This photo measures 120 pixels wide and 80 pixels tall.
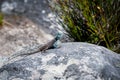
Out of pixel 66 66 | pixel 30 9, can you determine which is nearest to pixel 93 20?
pixel 66 66

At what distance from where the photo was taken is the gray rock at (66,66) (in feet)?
11.4

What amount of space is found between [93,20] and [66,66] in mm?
1364

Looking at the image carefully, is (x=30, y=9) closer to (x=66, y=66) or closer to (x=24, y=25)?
(x=24, y=25)

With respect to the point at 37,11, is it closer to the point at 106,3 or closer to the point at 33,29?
the point at 33,29

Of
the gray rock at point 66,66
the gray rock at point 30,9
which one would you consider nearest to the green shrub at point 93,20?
the gray rock at point 66,66

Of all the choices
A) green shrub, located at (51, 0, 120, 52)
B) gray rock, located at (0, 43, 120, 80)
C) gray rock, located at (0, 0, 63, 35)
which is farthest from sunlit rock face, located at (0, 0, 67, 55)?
gray rock, located at (0, 43, 120, 80)

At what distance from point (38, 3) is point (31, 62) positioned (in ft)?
19.2

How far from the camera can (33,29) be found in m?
7.85

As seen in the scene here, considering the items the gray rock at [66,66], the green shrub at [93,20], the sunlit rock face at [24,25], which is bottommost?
the gray rock at [66,66]

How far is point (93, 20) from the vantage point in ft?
15.6

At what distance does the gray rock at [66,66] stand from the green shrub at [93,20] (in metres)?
0.95

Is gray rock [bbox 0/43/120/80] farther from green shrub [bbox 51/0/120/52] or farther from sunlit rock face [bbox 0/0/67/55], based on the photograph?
sunlit rock face [bbox 0/0/67/55]

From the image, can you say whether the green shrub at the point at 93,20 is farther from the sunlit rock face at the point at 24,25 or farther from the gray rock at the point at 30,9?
the gray rock at the point at 30,9

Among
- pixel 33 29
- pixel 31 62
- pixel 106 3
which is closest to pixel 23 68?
pixel 31 62
